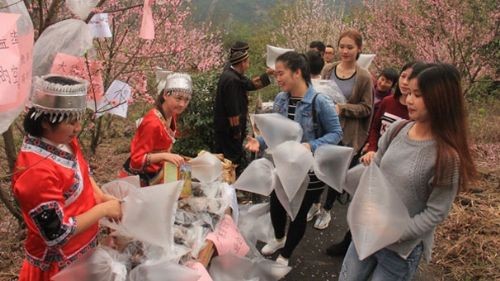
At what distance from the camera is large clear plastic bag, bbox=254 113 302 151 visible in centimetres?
252

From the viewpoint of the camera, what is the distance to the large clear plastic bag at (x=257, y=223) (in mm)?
3023

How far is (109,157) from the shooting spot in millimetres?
5723

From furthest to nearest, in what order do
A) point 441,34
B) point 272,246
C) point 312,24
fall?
point 312,24 < point 441,34 < point 272,246

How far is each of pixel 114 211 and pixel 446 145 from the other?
143cm

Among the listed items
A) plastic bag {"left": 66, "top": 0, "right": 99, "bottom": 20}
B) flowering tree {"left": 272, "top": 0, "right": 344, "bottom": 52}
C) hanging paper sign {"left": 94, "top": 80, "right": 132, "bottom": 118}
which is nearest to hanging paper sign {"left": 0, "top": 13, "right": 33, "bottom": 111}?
plastic bag {"left": 66, "top": 0, "right": 99, "bottom": 20}

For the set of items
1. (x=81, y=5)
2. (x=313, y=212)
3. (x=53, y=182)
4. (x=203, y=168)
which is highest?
(x=81, y=5)

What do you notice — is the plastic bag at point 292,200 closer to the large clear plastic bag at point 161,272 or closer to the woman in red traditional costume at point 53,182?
the large clear plastic bag at point 161,272

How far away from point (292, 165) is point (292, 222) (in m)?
0.55

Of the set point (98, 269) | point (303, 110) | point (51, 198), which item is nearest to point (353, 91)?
point (303, 110)

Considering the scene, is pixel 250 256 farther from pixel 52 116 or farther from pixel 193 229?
pixel 52 116

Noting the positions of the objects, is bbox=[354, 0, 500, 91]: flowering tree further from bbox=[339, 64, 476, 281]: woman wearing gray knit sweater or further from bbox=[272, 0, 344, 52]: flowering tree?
bbox=[339, 64, 476, 281]: woman wearing gray knit sweater

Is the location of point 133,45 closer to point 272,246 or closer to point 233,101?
point 233,101

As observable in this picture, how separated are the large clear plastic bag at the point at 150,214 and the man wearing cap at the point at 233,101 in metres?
1.99

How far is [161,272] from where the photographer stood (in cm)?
180
